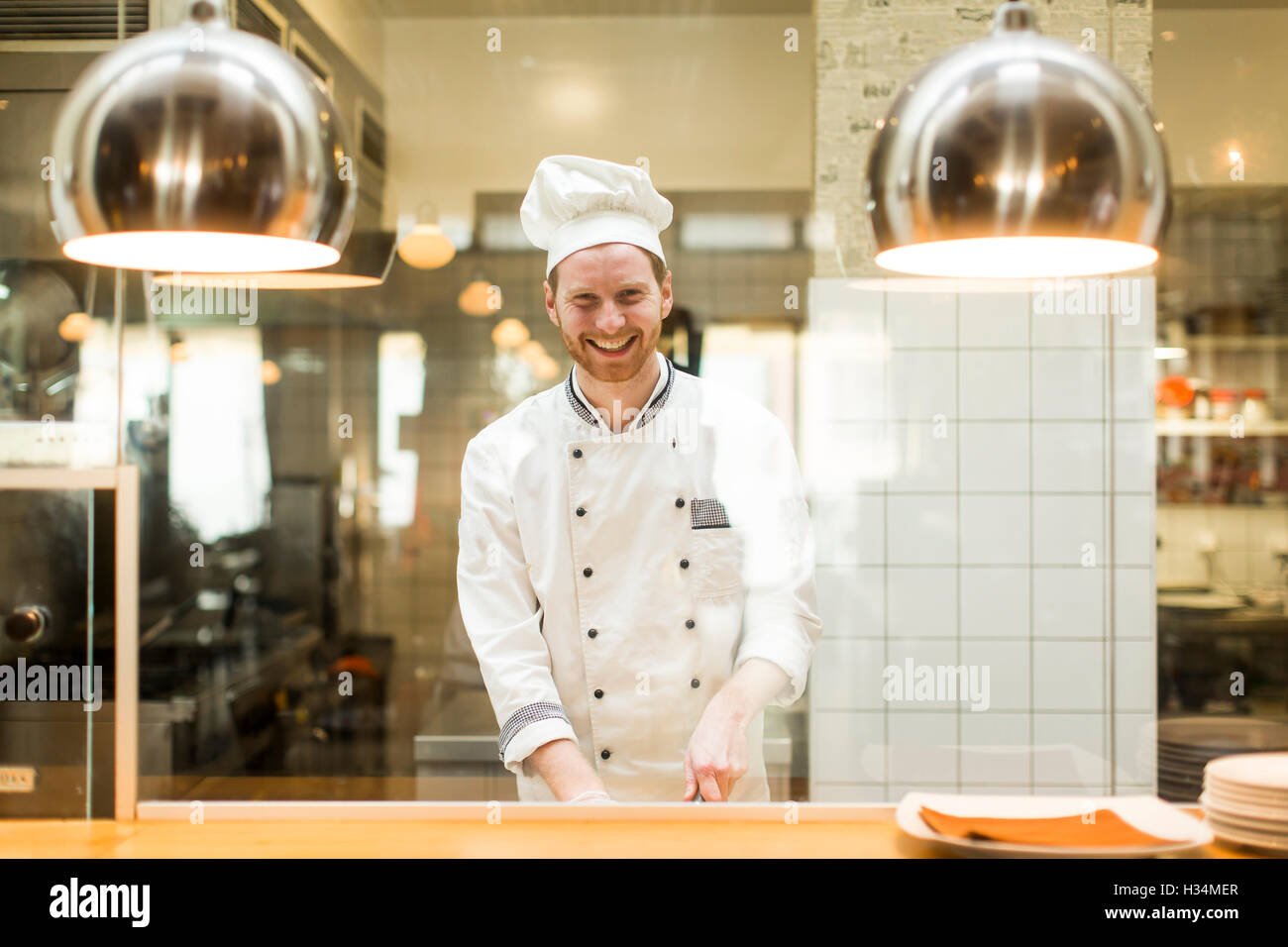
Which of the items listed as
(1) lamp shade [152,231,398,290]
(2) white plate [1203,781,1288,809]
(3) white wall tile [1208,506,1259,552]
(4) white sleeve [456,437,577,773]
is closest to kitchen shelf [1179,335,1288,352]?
(3) white wall tile [1208,506,1259,552]

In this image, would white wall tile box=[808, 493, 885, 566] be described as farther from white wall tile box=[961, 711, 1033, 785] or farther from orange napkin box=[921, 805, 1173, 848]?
orange napkin box=[921, 805, 1173, 848]

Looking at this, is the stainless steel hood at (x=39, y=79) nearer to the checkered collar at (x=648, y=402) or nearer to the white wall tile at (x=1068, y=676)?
the checkered collar at (x=648, y=402)

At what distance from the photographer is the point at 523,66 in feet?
7.86

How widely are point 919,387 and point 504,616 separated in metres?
1.18

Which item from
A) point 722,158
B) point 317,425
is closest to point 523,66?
point 722,158

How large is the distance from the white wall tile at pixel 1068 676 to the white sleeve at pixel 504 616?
1.24m

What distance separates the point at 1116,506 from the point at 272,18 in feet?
7.38

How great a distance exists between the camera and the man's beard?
5.60ft

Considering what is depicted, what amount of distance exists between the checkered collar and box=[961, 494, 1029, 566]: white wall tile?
2.77ft

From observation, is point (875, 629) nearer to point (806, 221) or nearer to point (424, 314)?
point (806, 221)

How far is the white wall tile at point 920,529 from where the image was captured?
8.02 ft

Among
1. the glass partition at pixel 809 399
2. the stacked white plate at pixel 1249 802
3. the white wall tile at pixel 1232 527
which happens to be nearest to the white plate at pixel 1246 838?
the stacked white plate at pixel 1249 802
